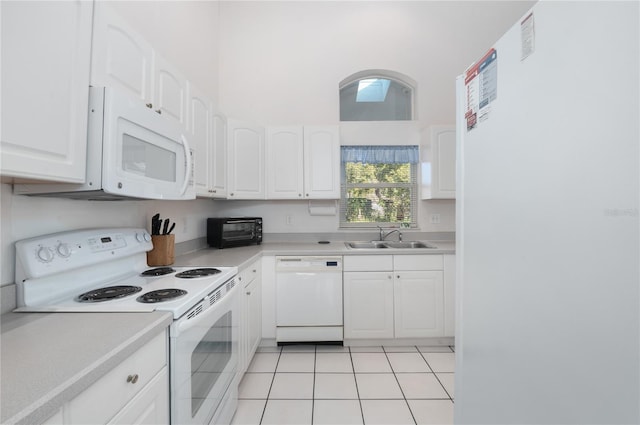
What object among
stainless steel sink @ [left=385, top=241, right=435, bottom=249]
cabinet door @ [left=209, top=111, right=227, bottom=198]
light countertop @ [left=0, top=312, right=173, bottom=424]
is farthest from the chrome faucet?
light countertop @ [left=0, top=312, right=173, bottom=424]

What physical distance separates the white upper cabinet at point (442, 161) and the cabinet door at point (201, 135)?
2.12 m

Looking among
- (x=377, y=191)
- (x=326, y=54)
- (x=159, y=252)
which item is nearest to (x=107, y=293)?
(x=159, y=252)

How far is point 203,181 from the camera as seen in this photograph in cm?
221

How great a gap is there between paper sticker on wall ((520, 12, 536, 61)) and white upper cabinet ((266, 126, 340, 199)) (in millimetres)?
2146

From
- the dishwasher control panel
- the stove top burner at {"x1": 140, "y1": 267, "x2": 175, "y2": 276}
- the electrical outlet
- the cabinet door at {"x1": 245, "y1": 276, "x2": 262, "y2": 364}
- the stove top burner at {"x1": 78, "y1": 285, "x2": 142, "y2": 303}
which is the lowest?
the cabinet door at {"x1": 245, "y1": 276, "x2": 262, "y2": 364}

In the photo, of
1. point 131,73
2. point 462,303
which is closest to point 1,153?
point 131,73

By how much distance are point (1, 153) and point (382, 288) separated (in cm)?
245

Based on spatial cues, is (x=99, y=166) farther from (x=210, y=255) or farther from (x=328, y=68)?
(x=328, y=68)

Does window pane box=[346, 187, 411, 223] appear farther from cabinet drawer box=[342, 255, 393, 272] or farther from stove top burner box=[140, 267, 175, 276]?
stove top burner box=[140, 267, 175, 276]

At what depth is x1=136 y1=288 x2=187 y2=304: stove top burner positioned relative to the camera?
3.72 ft

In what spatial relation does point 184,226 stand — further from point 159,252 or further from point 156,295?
point 156,295

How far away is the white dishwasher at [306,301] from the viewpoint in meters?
2.53

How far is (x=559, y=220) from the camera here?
0.64 metres

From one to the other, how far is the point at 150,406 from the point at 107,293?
0.58 meters
